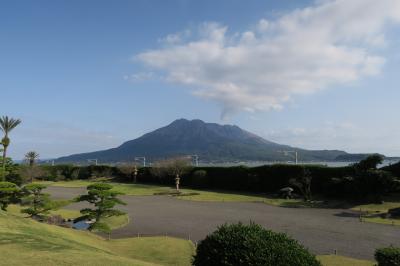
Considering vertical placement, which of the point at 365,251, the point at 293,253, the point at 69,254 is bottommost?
the point at 365,251

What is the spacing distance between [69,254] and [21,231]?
537 cm

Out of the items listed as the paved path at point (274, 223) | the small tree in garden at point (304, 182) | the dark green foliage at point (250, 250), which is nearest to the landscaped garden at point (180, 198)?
the dark green foliage at point (250, 250)

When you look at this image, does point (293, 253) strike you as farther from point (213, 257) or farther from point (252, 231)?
point (213, 257)

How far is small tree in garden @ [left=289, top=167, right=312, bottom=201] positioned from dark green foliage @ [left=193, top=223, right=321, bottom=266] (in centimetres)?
2920

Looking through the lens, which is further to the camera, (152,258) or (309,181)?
(309,181)

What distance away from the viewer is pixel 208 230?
Answer: 22984 mm

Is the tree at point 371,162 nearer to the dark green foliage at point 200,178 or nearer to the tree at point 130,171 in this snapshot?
the dark green foliage at point 200,178

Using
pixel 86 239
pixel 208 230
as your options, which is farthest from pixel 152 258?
pixel 208 230

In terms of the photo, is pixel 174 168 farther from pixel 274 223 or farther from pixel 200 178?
pixel 274 223

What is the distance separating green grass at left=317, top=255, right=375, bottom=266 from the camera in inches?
600

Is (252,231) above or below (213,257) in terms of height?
above

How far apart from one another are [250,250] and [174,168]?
4447 centimetres

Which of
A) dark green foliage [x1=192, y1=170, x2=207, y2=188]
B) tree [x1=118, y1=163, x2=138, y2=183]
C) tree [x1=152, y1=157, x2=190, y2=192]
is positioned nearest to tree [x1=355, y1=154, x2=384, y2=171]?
dark green foliage [x1=192, y1=170, x2=207, y2=188]

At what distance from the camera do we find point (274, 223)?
2498 cm
